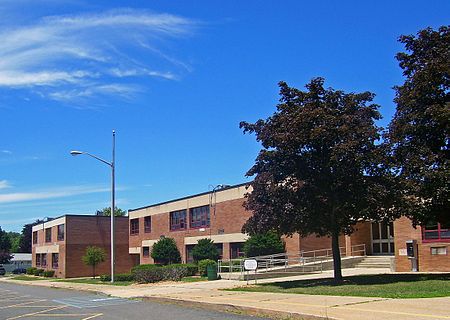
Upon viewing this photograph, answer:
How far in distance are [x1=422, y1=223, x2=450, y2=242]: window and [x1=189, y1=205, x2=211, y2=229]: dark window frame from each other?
2194cm

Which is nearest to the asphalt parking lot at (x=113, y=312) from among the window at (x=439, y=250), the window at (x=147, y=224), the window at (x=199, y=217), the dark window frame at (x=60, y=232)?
the window at (x=439, y=250)

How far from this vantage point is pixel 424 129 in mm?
Answer: 20641

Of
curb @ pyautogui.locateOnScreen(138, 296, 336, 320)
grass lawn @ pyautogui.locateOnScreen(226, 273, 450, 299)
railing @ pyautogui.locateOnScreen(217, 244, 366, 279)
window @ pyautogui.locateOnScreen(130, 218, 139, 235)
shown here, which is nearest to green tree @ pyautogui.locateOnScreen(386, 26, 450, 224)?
grass lawn @ pyautogui.locateOnScreen(226, 273, 450, 299)

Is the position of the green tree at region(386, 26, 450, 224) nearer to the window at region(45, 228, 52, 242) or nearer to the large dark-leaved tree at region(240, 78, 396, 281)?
the large dark-leaved tree at region(240, 78, 396, 281)

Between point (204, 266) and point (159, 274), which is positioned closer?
point (159, 274)

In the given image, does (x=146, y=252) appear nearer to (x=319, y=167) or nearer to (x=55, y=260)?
(x=55, y=260)

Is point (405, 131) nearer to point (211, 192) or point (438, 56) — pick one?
point (438, 56)

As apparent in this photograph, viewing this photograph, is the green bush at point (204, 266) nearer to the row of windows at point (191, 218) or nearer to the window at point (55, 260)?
the row of windows at point (191, 218)

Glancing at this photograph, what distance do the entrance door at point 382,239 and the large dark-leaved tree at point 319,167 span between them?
42.4 ft

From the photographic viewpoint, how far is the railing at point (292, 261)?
32281 millimetres

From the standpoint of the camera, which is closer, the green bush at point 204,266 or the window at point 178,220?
the green bush at point 204,266

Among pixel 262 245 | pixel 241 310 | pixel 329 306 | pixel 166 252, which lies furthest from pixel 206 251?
pixel 329 306

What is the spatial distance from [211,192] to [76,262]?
2538 centimetres

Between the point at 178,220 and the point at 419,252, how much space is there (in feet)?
93.3
